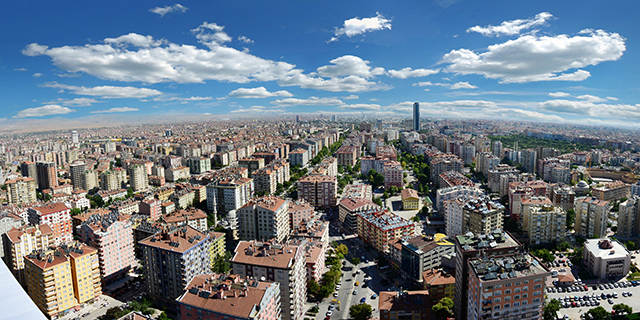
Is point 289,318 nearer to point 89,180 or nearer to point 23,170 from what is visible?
point 89,180

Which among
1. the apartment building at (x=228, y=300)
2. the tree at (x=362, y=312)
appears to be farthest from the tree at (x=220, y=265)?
the tree at (x=362, y=312)

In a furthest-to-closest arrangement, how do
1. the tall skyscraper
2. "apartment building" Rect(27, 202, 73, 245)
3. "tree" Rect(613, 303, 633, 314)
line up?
the tall skyscraper < "apartment building" Rect(27, 202, 73, 245) < "tree" Rect(613, 303, 633, 314)

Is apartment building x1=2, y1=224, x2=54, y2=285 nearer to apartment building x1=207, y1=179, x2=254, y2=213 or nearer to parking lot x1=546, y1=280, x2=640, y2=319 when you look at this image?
apartment building x1=207, y1=179, x2=254, y2=213

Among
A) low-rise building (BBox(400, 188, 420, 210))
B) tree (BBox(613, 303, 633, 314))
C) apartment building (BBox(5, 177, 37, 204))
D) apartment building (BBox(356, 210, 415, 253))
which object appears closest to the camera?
tree (BBox(613, 303, 633, 314))

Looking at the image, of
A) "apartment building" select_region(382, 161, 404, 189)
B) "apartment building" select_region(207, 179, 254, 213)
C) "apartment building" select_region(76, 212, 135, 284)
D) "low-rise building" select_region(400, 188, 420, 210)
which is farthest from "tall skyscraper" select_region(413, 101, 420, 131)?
"apartment building" select_region(76, 212, 135, 284)

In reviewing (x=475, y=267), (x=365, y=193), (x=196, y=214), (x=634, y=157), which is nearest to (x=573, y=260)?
(x=475, y=267)

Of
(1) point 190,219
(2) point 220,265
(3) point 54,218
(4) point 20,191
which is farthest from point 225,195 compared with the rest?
(4) point 20,191

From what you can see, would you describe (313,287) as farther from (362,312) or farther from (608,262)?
(608,262)
